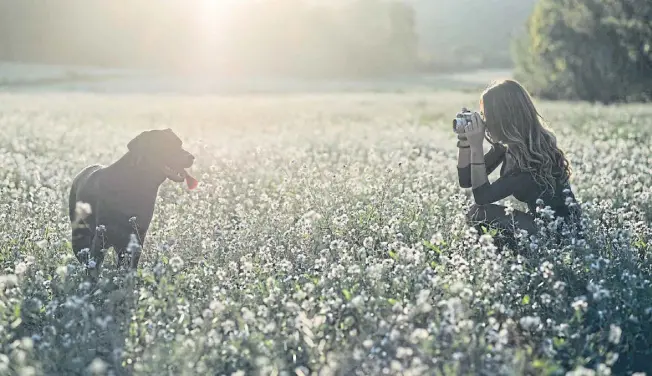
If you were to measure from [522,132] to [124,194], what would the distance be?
3427mm

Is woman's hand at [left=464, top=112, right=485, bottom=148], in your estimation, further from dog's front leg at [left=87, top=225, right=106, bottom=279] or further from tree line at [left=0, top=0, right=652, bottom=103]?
tree line at [left=0, top=0, right=652, bottom=103]

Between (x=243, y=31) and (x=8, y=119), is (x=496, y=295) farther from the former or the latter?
(x=243, y=31)

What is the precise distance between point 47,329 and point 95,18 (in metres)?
56.8

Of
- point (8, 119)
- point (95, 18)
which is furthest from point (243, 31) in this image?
point (8, 119)

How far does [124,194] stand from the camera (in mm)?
6367

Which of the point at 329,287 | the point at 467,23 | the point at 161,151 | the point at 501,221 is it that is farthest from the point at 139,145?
the point at 467,23

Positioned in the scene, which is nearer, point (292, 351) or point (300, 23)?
point (292, 351)

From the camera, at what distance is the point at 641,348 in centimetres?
496

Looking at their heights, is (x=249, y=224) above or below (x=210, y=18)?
below

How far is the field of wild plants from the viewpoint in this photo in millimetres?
4246

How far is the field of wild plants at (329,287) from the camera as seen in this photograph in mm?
4246

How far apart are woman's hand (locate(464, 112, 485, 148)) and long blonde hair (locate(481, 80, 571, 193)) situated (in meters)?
0.12

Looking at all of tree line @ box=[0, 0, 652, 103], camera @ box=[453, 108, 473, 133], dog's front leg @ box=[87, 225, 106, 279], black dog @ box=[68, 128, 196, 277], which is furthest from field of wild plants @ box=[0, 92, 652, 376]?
tree line @ box=[0, 0, 652, 103]

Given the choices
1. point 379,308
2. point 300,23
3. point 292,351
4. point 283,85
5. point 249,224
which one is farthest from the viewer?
point 300,23
